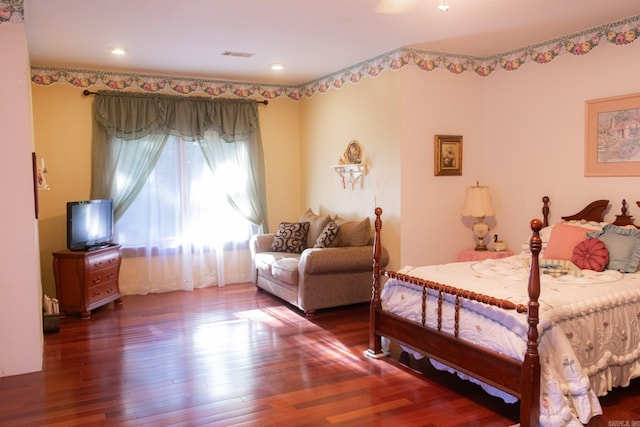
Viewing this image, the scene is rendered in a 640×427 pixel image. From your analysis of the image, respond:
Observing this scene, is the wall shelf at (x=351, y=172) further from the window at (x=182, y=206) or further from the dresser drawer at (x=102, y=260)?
the dresser drawer at (x=102, y=260)

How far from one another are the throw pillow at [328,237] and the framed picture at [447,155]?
1205 millimetres

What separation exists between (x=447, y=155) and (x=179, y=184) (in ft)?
10.7

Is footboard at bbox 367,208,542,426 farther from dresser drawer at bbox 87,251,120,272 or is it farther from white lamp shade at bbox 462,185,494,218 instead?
dresser drawer at bbox 87,251,120,272

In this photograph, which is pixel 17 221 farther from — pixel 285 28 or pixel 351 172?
pixel 351 172

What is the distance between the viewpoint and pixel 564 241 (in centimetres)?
429

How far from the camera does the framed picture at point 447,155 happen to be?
538 centimetres

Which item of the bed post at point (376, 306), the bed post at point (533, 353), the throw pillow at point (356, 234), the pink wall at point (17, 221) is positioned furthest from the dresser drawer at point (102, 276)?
the bed post at point (533, 353)

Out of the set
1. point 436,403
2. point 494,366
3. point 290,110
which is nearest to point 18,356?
point 436,403

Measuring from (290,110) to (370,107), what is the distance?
183 centimetres

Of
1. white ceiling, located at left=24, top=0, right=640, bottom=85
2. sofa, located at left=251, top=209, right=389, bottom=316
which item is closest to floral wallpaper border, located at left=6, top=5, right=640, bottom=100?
white ceiling, located at left=24, top=0, right=640, bottom=85

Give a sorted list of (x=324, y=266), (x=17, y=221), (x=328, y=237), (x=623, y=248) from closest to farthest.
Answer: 1. (x=17, y=221)
2. (x=623, y=248)
3. (x=324, y=266)
4. (x=328, y=237)

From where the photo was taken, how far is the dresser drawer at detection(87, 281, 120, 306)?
534 cm

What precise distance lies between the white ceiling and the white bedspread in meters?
2.01

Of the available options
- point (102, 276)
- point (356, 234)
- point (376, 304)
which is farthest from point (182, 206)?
point (376, 304)
